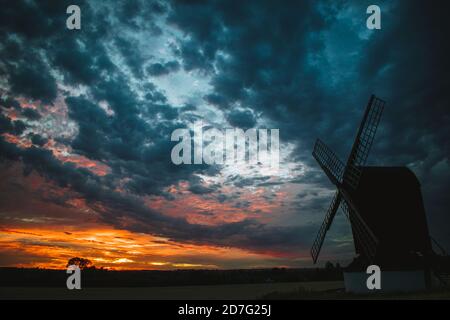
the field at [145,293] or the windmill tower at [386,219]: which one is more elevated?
the windmill tower at [386,219]

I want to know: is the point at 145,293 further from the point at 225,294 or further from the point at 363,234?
the point at 363,234

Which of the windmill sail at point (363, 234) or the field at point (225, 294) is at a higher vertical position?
the windmill sail at point (363, 234)

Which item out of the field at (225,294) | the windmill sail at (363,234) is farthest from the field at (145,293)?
the windmill sail at (363,234)

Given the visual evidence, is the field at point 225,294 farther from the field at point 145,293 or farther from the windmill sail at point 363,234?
the windmill sail at point 363,234

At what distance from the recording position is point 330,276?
268 feet

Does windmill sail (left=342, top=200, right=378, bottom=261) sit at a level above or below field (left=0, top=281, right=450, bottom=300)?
above

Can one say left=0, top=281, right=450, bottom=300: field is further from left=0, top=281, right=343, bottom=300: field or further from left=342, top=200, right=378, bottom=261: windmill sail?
left=342, top=200, right=378, bottom=261: windmill sail

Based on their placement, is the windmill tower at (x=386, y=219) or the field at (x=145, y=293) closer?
the windmill tower at (x=386, y=219)

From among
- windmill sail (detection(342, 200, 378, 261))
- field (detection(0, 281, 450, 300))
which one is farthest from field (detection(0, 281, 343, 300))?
windmill sail (detection(342, 200, 378, 261))

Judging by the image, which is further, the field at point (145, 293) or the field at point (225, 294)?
the field at point (145, 293)

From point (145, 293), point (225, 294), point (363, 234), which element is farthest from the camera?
point (145, 293)

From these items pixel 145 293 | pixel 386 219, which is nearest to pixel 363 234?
pixel 386 219
